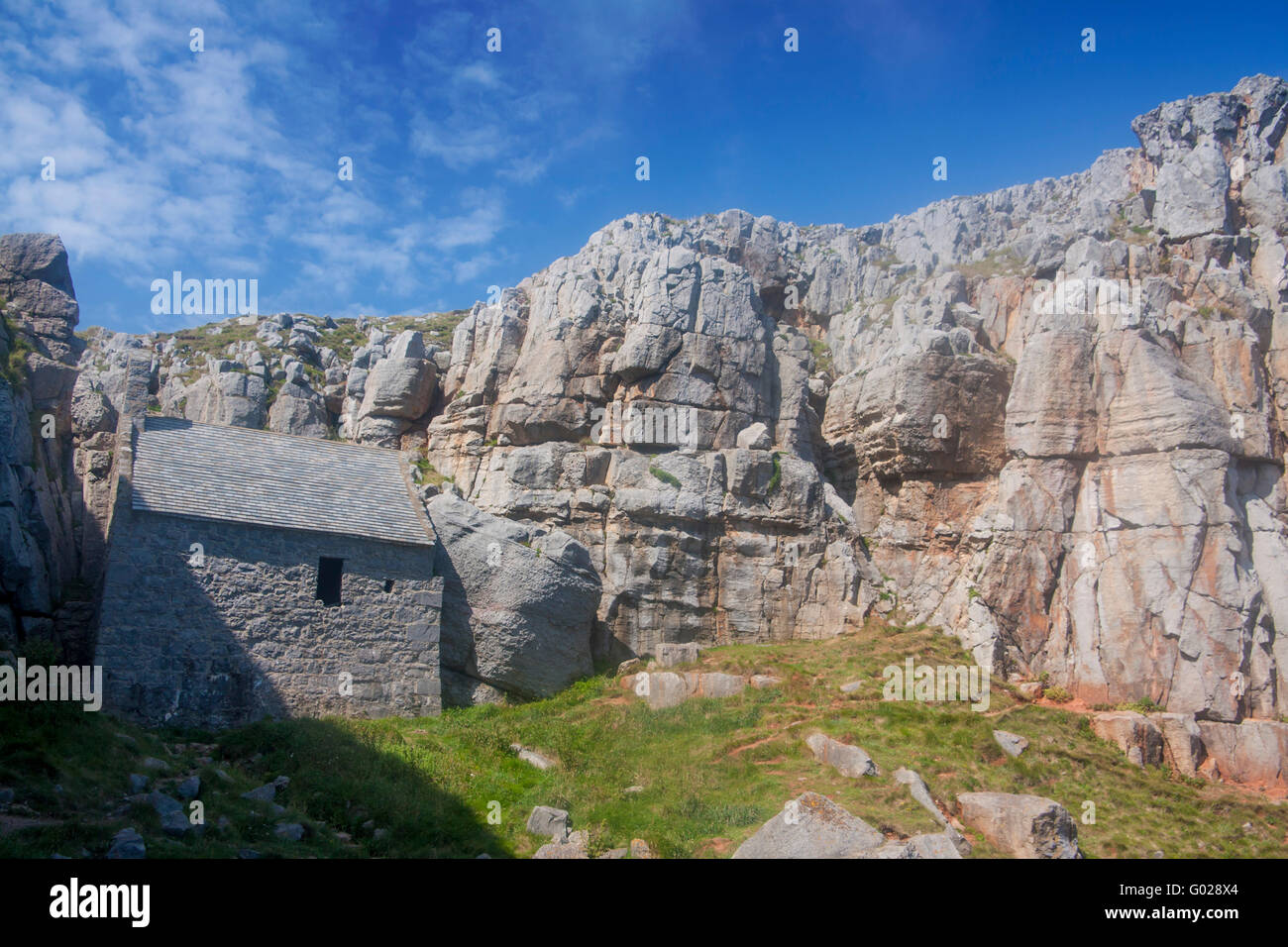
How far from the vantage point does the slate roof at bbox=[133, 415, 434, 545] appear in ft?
70.4

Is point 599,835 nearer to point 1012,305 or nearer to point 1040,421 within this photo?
point 1040,421

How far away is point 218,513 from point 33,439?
28.2 ft

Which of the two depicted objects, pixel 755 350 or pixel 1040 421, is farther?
pixel 755 350

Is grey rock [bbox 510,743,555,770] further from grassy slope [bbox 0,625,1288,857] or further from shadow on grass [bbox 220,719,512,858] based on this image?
shadow on grass [bbox 220,719,512,858]

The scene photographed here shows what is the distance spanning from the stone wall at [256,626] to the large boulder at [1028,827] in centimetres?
1392

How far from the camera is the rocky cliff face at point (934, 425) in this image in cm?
2702

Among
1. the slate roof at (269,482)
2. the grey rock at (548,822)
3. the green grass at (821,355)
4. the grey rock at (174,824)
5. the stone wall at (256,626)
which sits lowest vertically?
the grey rock at (548,822)

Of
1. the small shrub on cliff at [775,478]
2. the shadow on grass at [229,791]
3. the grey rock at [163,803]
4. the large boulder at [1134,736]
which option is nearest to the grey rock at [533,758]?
the shadow on grass at [229,791]

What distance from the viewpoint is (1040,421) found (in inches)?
1169

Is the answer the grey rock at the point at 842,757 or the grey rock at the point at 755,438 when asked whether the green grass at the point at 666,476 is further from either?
the grey rock at the point at 842,757

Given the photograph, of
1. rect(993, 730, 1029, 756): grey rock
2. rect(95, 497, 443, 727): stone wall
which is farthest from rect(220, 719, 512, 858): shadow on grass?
rect(993, 730, 1029, 756): grey rock

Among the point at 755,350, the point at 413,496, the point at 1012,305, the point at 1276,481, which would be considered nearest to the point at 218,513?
the point at 413,496

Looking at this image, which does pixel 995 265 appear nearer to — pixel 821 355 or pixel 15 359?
pixel 821 355

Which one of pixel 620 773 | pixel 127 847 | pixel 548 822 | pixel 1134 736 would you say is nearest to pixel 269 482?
pixel 620 773
